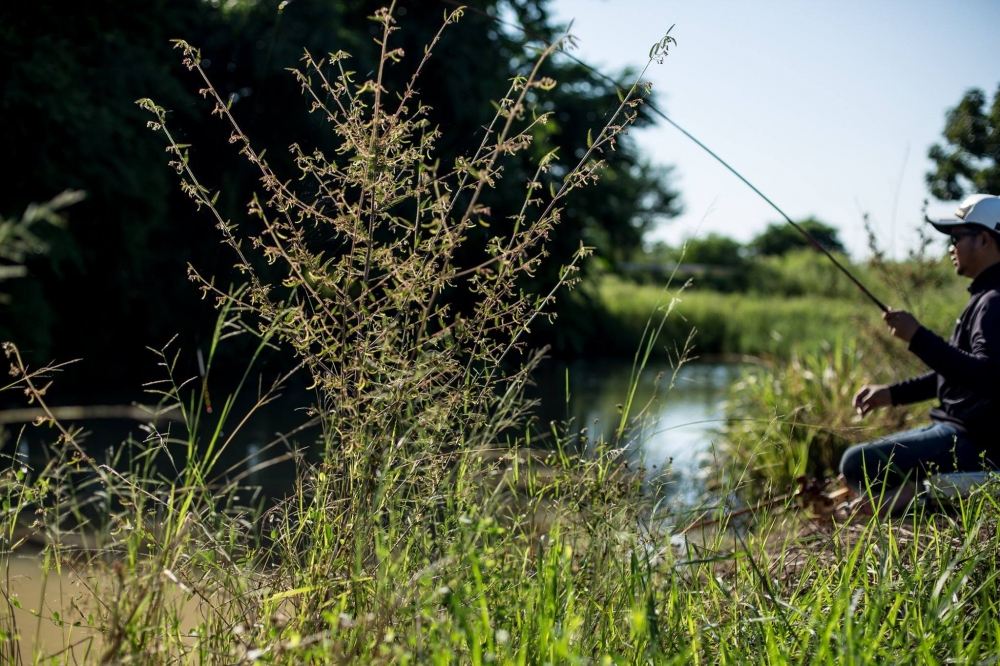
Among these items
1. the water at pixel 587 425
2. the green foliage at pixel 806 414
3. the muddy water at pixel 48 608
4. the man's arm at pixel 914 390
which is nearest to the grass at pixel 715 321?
the water at pixel 587 425

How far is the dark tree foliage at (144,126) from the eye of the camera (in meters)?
9.52

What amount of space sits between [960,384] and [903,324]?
28cm

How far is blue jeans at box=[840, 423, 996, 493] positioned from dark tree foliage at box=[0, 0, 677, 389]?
454 centimetres

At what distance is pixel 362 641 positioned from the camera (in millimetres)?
2094

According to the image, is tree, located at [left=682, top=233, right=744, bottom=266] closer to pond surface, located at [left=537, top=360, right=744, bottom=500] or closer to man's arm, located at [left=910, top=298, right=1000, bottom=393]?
pond surface, located at [left=537, top=360, right=744, bottom=500]

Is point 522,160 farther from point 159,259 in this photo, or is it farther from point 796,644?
point 796,644

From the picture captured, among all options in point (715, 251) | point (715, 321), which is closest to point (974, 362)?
point (715, 321)

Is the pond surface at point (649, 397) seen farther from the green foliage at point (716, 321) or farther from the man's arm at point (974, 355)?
the man's arm at point (974, 355)

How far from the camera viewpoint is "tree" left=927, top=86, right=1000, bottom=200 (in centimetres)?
655

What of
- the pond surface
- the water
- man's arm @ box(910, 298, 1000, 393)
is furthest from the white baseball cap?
the pond surface

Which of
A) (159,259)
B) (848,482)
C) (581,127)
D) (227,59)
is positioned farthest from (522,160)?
(848,482)

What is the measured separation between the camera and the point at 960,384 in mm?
3463

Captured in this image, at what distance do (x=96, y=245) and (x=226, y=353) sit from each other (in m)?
2.02

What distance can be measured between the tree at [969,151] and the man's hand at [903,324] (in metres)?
3.47
